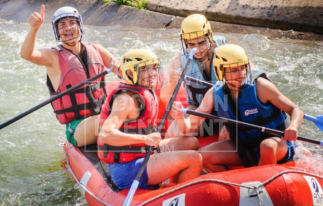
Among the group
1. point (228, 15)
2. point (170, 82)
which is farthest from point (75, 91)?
point (228, 15)

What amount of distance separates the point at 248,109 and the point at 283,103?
11.0 inches

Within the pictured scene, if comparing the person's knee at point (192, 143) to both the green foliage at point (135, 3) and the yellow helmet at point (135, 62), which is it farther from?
the green foliage at point (135, 3)

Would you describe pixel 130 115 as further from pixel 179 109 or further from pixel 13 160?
pixel 13 160

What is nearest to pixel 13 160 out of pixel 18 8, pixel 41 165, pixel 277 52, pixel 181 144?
pixel 41 165

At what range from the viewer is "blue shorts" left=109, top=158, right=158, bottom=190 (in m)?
3.76

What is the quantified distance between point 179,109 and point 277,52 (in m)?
4.88

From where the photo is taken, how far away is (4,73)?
831 centimetres

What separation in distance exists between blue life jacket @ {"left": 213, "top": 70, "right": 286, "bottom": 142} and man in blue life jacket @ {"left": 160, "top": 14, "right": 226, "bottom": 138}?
1.91 ft

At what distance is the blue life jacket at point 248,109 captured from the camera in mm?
3857

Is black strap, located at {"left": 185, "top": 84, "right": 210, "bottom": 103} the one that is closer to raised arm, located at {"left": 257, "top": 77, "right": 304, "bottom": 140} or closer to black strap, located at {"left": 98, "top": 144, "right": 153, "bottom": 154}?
raised arm, located at {"left": 257, "top": 77, "right": 304, "bottom": 140}

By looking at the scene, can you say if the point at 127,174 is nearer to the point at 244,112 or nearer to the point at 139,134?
the point at 139,134

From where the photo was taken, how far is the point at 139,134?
3.72m

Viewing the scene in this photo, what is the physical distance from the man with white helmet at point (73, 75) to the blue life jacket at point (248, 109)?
1.24m

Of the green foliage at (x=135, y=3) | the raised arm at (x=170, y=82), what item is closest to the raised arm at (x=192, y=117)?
the raised arm at (x=170, y=82)
